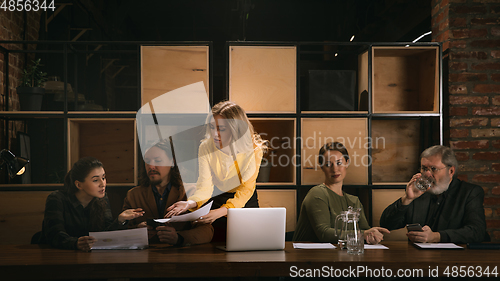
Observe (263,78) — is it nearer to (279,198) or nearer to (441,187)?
(279,198)

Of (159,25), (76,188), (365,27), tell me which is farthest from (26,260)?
(159,25)

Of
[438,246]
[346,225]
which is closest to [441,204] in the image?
[438,246]

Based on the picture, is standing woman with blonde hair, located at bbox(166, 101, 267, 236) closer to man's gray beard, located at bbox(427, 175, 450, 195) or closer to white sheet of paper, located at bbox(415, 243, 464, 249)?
white sheet of paper, located at bbox(415, 243, 464, 249)

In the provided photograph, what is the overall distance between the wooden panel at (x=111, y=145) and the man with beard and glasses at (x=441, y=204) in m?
2.17

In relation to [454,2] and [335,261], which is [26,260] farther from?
[454,2]

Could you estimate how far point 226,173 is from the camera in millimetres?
2408

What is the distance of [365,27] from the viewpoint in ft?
15.6

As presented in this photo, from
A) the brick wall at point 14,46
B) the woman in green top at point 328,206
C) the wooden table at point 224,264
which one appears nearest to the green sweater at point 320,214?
the woman in green top at point 328,206

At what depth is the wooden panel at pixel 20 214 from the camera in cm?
281

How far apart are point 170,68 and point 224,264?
1.83 meters

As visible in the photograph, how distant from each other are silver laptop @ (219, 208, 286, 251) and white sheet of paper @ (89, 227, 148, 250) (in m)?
0.44

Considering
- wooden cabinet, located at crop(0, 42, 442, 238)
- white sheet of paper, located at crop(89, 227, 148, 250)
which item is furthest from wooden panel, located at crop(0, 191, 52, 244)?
white sheet of paper, located at crop(89, 227, 148, 250)

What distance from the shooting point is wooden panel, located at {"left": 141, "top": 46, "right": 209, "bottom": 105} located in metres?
2.88

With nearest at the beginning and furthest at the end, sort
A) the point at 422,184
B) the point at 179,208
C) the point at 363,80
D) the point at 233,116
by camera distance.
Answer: the point at 179,208 → the point at 422,184 → the point at 233,116 → the point at 363,80
